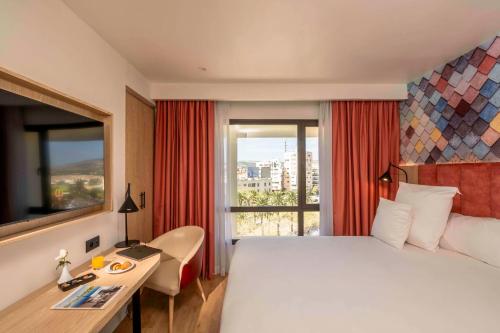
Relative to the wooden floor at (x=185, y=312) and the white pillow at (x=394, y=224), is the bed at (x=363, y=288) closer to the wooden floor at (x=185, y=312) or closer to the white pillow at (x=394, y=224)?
the white pillow at (x=394, y=224)

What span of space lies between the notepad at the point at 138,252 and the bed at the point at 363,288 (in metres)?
0.66

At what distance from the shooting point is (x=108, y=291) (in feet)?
4.42

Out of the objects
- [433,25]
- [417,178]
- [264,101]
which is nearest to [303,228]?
[417,178]

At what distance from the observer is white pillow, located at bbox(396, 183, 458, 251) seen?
2.09 metres

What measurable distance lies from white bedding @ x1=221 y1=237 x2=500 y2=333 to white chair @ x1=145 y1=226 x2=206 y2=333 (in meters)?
0.50

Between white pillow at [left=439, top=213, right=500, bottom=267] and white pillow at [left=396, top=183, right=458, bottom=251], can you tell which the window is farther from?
white pillow at [left=439, top=213, right=500, bottom=267]

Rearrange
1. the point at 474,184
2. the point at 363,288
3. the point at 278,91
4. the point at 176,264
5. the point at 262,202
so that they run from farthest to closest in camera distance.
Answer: the point at 262,202 < the point at 278,91 < the point at 176,264 < the point at 474,184 < the point at 363,288

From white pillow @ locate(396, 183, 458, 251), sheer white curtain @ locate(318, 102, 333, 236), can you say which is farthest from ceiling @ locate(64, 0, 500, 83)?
white pillow @ locate(396, 183, 458, 251)

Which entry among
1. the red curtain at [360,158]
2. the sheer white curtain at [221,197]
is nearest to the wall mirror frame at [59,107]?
the sheer white curtain at [221,197]

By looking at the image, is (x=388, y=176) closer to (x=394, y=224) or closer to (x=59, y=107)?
(x=394, y=224)

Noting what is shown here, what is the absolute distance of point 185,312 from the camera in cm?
236

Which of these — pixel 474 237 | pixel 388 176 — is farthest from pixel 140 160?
pixel 474 237

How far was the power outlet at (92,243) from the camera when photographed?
1823mm

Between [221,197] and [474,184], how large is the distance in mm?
2565
